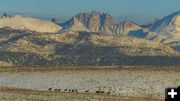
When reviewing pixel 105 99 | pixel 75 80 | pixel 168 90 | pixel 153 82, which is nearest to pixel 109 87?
pixel 153 82

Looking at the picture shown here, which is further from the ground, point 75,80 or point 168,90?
point 168,90

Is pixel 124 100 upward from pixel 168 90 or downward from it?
downward

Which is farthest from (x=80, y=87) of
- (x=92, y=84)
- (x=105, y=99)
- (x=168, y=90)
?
(x=168, y=90)

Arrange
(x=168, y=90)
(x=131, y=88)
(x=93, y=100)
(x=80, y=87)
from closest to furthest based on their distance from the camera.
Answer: (x=168, y=90) → (x=93, y=100) → (x=131, y=88) → (x=80, y=87)

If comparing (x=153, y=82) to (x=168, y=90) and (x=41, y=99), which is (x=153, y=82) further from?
(x=168, y=90)

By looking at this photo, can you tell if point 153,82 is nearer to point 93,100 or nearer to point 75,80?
point 75,80

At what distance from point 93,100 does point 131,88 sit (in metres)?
18.8

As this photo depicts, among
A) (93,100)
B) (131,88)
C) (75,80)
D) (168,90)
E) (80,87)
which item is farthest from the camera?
(75,80)

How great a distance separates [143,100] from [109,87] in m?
19.1

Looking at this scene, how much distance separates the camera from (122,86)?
63.2 m

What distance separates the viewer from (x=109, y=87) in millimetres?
62438

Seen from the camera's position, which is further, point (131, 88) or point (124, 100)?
point (131, 88)

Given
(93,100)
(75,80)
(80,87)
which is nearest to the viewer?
(93,100)

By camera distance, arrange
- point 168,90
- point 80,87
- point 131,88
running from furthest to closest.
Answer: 1. point 80,87
2. point 131,88
3. point 168,90
